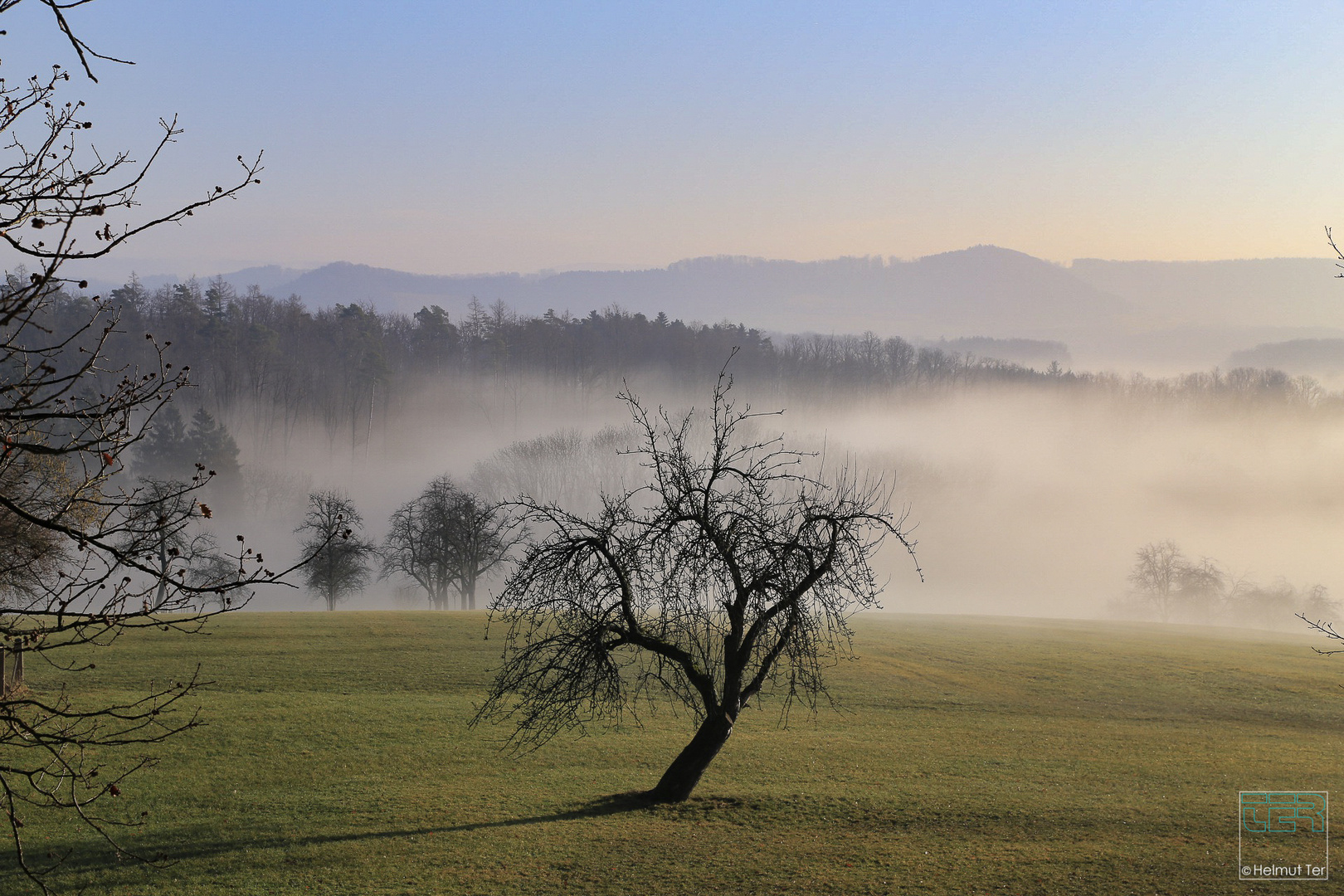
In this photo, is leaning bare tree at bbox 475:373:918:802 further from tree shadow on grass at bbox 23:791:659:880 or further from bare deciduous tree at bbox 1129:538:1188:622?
bare deciduous tree at bbox 1129:538:1188:622

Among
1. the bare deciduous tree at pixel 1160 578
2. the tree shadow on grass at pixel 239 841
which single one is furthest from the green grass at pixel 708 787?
the bare deciduous tree at pixel 1160 578

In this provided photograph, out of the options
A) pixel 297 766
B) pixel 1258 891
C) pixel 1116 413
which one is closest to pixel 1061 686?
pixel 1258 891

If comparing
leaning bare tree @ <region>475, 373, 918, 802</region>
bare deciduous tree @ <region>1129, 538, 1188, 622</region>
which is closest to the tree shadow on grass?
leaning bare tree @ <region>475, 373, 918, 802</region>

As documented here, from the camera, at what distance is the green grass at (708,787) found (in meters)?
13.0

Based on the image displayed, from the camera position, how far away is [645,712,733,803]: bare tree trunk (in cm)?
1616

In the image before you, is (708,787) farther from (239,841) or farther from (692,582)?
(239,841)

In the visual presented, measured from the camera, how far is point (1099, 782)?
1958cm

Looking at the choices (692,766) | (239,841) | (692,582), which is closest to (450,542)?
(692,766)

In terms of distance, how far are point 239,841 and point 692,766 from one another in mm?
7628

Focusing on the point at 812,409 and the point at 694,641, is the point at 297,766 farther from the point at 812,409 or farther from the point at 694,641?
the point at 812,409

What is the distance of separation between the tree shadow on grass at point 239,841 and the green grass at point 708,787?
56 millimetres

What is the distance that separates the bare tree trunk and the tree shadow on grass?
0.73 m

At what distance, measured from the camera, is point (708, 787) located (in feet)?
58.0

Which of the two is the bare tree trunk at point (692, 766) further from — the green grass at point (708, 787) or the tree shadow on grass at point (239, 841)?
the tree shadow on grass at point (239, 841)
